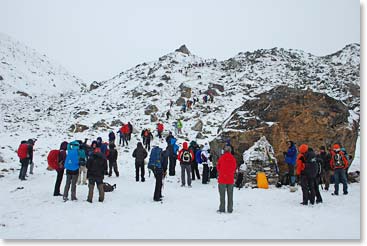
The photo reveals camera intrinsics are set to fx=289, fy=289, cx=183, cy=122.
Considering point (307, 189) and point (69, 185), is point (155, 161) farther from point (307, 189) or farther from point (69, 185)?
point (307, 189)

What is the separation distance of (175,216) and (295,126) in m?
7.96

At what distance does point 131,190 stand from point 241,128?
5.90m

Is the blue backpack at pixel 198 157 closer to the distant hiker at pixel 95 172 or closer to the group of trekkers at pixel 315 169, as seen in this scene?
the group of trekkers at pixel 315 169

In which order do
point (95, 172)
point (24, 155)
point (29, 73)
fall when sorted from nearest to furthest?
point (95, 172)
point (24, 155)
point (29, 73)

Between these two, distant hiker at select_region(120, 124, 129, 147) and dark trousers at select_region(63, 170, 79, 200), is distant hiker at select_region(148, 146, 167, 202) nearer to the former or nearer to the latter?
dark trousers at select_region(63, 170, 79, 200)

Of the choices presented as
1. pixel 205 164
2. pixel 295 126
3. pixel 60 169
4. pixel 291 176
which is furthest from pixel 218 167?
pixel 295 126

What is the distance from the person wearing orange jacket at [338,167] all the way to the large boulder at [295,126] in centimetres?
261

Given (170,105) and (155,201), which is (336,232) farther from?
(170,105)

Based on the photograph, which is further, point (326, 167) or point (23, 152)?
point (23, 152)

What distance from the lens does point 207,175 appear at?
12742 mm

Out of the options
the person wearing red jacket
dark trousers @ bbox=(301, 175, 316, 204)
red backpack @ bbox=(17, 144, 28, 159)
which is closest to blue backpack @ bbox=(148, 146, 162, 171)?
the person wearing red jacket

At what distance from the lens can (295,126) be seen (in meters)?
13.3

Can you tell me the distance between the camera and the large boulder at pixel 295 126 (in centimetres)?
1305

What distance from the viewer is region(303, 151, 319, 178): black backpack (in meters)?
8.85
